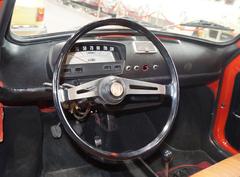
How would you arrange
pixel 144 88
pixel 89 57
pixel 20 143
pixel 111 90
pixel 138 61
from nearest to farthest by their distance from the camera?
pixel 111 90 < pixel 144 88 < pixel 89 57 < pixel 138 61 < pixel 20 143

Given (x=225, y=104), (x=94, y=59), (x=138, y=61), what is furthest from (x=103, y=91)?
(x=225, y=104)

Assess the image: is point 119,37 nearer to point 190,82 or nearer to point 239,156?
point 190,82

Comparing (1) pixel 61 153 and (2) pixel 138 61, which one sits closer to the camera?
(2) pixel 138 61

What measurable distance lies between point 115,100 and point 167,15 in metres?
1.04

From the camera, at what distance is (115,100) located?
1161 millimetres

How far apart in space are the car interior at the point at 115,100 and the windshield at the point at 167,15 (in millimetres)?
66

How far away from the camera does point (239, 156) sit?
1331 mm

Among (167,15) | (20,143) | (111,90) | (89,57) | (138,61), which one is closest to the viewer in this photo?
(111,90)

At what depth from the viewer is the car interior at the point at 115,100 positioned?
1.20 m

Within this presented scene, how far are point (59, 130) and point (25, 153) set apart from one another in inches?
11.3

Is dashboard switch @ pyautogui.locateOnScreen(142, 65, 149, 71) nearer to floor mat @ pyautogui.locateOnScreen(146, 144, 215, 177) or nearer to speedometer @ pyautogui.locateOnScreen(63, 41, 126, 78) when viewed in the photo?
speedometer @ pyautogui.locateOnScreen(63, 41, 126, 78)

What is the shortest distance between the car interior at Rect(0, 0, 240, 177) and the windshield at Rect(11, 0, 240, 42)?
7 centimetres

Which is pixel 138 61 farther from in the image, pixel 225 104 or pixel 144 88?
pixel 225 104

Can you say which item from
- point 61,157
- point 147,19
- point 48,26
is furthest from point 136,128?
point 48,26
